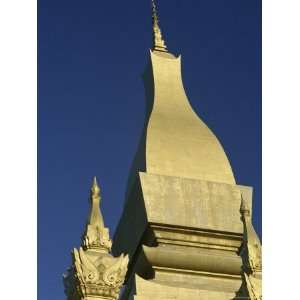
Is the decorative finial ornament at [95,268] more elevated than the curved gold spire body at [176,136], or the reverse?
the curved gold spire body at [176,136]

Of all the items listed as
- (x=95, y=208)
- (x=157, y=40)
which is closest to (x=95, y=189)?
(x=95, y=208)

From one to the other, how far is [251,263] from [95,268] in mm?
2988

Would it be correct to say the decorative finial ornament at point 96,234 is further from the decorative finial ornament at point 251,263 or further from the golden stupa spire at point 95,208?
the decorative finial ornament at point 251,263

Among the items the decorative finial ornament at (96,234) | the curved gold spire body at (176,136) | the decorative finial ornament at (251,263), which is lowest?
the decorative finial ornament at (251,263)

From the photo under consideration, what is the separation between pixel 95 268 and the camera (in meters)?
14.1

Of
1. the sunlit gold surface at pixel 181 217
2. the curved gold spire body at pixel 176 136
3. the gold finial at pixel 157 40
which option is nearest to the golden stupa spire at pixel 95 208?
the sunlit gold surface at pixel 181 217

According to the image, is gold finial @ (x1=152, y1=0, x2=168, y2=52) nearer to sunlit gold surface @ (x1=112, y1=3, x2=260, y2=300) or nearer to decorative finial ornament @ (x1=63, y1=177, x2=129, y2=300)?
sunlit gold surface @ (x1=112, y1=3, x2=260, y2=300)

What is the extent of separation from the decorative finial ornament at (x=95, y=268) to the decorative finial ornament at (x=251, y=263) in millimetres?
2110

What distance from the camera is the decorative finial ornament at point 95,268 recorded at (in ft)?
45.5

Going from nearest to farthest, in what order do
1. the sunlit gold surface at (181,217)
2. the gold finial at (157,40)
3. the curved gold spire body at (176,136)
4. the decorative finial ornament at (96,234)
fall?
the decorative finial ornament at (96,234)
the sunlit gold surface at (181,217)
the curved gold spire body at (176,136)
the gold finial at (157,40)
